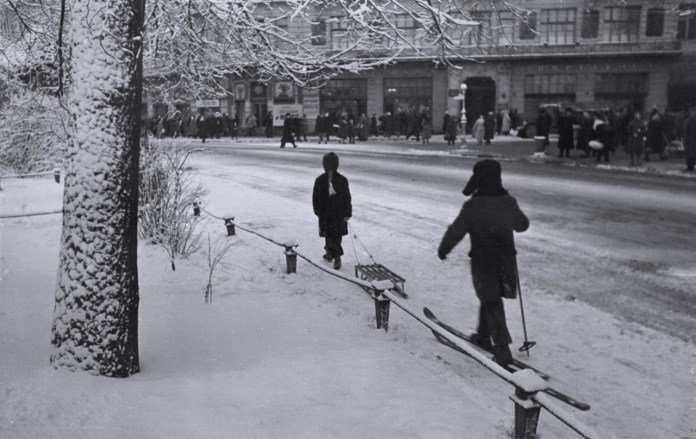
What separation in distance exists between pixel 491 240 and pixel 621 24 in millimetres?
40340

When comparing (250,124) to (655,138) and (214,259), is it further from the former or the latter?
(214,259)

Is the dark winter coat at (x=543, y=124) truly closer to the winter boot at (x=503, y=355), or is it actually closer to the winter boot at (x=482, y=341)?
the winter boot at (x=482, y=341)

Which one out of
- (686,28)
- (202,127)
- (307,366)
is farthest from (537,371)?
(686,28)

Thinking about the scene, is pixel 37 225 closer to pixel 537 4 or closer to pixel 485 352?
pixel 485 352

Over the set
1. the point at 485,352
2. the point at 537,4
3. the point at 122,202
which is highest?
the point at 537,4

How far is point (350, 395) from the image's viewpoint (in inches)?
178

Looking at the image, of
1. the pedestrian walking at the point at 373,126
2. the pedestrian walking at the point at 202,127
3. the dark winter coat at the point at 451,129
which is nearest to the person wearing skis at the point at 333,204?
the dark winter coat at the point at 451,129

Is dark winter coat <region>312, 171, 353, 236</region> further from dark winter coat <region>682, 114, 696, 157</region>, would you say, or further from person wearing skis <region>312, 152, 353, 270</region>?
dark winter coat <region>682, 114, 696, 157</region>

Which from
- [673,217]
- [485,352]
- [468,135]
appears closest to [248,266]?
[485,352]

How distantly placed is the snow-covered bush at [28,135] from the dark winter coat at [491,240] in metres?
11.6

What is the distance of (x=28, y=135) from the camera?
15.8 metres

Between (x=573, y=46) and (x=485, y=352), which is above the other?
(x=573, y=46)

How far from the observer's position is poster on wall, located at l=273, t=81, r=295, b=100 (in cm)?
4494

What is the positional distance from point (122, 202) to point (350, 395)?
200cm
